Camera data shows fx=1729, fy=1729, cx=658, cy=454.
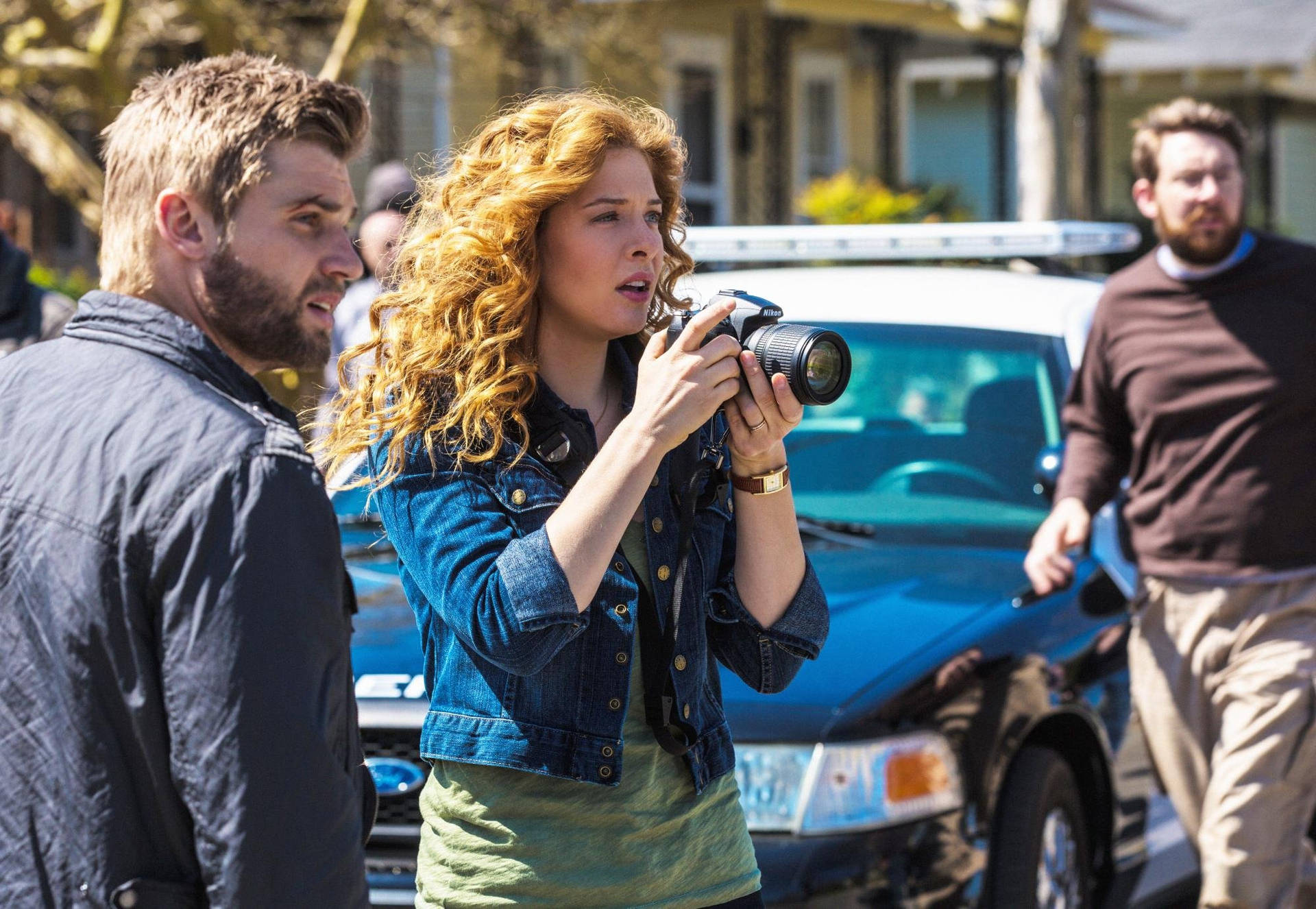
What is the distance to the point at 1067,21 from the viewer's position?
10.3 m

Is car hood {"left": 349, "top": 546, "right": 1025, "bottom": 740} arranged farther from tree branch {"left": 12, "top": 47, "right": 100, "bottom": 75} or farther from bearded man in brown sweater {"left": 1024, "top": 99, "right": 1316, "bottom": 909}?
tree branch {"left": 12, "top": 47, "right": 100, "bottom": 75}

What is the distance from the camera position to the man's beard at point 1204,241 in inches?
171

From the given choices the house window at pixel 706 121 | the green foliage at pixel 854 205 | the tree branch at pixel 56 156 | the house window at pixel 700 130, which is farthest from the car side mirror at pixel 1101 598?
the house window at pixel 700 130

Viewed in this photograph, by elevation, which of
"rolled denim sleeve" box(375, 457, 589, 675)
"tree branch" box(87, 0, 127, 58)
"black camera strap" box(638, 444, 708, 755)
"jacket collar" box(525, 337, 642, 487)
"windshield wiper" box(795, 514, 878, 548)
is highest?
"tree branch" box(87, 0, 127, 58)

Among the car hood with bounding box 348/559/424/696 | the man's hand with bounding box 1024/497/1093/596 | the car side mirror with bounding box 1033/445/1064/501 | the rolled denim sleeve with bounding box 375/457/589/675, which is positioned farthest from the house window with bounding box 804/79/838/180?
the rolled denim sleeve with bounding box 375/457/589/675

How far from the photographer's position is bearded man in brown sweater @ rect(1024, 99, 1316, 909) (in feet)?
13.7

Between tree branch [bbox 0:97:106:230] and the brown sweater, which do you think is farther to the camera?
tree branch [bbox 0:97:106:230]

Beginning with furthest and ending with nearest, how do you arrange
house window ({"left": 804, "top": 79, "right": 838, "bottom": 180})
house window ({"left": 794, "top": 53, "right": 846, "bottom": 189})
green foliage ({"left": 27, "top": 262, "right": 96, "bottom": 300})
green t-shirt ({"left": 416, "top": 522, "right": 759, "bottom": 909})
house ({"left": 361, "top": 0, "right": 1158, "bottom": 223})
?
house window ({"left": 804, "top": 79, "right": 838, "bottom": 180}) < house window ({"left": 794, "top": 53, "right": 846, "bottom": 189}) < house ({"left": 361, "top": 0, "right": 1158, "bottom": 223}) < green foliage ({"left": 27, "top": 262, "right": 96, "bottom": 300}) < green t-shirt ({"left": 416, "top": 522, "right": 759, "bottom": 909})

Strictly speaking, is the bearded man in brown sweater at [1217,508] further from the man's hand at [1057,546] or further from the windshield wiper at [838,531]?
the windshield wiper at [838,531]

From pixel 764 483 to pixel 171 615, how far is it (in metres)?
1.04

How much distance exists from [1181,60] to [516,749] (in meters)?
22.4

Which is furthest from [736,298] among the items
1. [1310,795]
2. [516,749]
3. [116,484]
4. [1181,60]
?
[1181,60]

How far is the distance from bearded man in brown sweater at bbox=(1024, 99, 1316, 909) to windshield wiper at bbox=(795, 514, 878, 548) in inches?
17.7

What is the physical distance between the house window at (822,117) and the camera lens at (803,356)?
16976 mm
